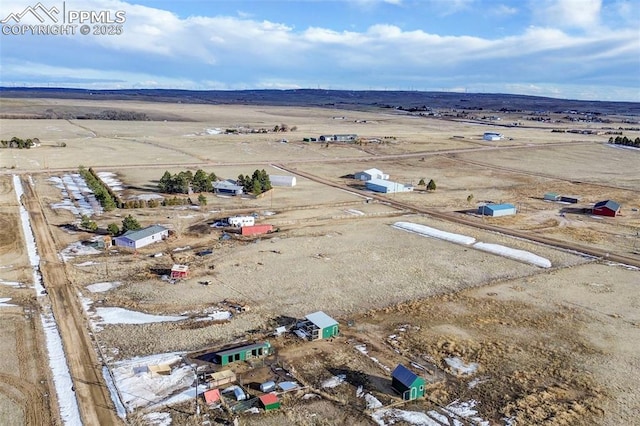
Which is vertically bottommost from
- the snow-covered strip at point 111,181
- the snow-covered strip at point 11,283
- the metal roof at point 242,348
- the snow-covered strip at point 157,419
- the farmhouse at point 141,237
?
the snow-covered strip at point 157,419

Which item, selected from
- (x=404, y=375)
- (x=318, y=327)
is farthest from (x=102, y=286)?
(x=404, y=375)

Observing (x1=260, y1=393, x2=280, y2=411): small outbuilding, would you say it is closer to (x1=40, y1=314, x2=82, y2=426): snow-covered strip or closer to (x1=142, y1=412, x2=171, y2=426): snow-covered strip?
(x1=142, y1=412, x2=171, y2=426): snow-covered strip

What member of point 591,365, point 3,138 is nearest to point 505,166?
point 591,365

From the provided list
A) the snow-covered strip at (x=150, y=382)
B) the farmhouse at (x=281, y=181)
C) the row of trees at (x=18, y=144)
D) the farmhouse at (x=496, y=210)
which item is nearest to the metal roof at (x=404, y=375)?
the snow-covered strip at (x=150, y=382)

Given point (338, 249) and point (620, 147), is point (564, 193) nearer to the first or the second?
point (338, 249)

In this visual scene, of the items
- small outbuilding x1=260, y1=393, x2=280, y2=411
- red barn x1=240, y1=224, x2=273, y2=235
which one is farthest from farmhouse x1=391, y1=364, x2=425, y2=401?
red barn x1=240, y1=224, x2=273, y2=235

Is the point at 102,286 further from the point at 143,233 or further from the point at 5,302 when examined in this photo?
the point at 143,233

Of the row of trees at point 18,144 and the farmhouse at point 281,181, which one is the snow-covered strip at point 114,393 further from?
the row of trees at point 18,144
